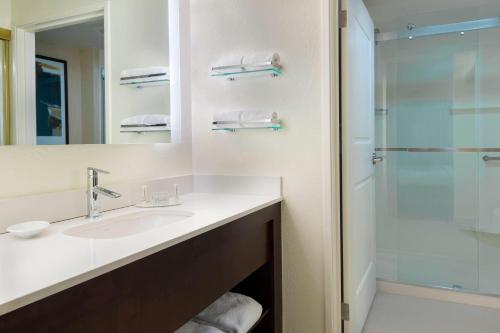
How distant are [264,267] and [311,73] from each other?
897 mm

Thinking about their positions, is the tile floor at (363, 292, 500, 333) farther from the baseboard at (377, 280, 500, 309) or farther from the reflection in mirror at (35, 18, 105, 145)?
the reflection in mirror at (35, 18, 105, 145)

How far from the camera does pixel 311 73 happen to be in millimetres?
1686

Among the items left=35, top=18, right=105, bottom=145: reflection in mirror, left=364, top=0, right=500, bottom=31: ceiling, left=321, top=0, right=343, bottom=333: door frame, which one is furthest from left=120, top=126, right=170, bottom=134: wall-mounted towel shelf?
left=364, top=0, right=500, bottom=31: ceiling

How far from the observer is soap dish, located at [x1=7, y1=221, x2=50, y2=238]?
99 cm

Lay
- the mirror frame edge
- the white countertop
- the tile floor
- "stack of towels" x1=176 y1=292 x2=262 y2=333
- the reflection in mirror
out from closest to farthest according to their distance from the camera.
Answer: the white countertop → the mirror frame edge → the reflection in mirror → "stack of towels" x1=176 y1=292 x2=262 y2=333 → the tile floor

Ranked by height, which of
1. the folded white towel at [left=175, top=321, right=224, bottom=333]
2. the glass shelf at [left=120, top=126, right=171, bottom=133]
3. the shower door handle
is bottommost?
the folded white towel at [left=175, top=321, right=224, bottom=333]

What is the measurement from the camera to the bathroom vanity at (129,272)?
656 mm

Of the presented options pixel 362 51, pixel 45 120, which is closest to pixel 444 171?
pixel 362 51

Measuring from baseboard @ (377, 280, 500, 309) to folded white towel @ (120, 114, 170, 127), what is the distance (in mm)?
1881

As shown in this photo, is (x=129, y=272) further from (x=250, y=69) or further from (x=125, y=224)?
(x=250, y=69)

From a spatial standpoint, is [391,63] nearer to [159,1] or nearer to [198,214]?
[159,1]

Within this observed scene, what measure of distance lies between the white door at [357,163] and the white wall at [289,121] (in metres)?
0.16

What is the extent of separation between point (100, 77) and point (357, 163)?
4.22 feet

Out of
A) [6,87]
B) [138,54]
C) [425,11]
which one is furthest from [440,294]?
[6,87]
